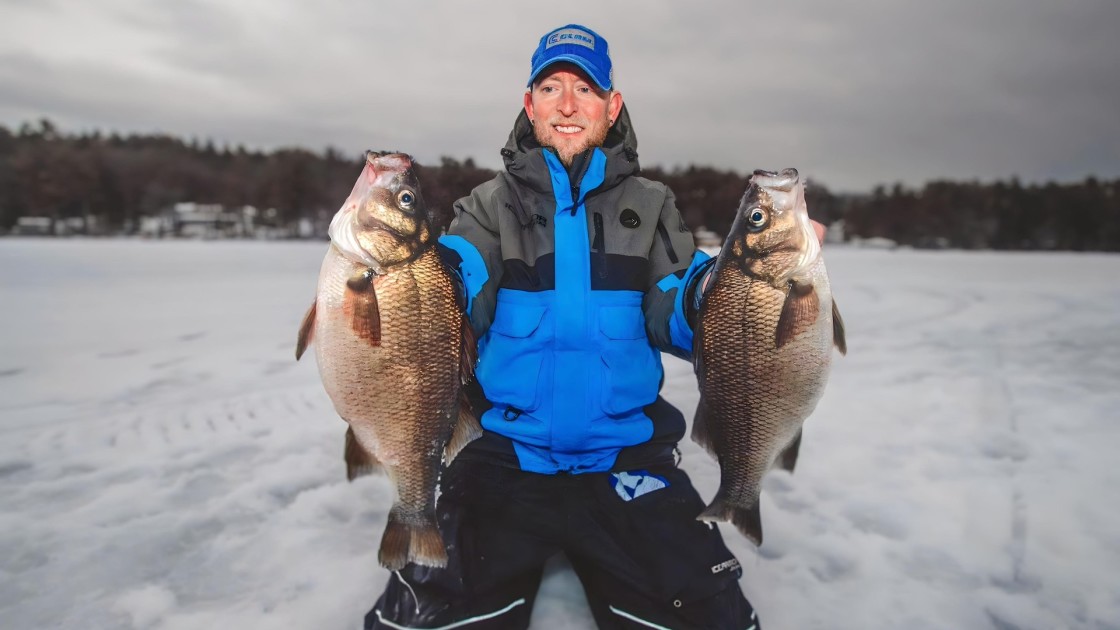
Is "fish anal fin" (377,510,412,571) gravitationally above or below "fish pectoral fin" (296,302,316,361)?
below

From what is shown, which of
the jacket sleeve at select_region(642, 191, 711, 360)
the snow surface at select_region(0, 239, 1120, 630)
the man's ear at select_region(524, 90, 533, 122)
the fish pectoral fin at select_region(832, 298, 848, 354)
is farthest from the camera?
the man's ear at select_region(524, 90, 533, 122)

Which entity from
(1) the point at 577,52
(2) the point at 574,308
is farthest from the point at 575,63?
(2) the point at 574,308

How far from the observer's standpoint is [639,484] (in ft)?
7.55

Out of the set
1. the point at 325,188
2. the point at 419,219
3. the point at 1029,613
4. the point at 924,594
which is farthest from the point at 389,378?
the point at 325,188

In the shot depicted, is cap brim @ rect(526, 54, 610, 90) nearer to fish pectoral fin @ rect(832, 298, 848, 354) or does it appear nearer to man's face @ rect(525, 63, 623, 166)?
man's face @ rect(525, 63, 623, 166)

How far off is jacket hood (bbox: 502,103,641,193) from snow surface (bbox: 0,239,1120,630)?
1.53 metres

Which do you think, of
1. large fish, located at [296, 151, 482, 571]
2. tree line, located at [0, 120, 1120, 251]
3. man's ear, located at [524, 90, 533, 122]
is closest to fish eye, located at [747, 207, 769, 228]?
large fish, located at [296, 151, 482, 571]

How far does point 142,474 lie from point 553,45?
9.16ft

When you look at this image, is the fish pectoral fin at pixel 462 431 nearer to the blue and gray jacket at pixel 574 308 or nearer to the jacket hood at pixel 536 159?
the blue and gray jacket at pixel 574 308

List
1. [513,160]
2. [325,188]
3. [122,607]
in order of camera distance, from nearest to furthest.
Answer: [122,607], [513,160], [325,188]

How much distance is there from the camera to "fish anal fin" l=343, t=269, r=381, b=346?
178 centimetres

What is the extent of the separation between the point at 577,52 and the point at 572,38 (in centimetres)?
8

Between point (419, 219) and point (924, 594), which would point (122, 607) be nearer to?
point (419, 219)

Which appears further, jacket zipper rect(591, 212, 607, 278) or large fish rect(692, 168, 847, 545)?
jacket zipper rect(591, 212, 607, 278)
